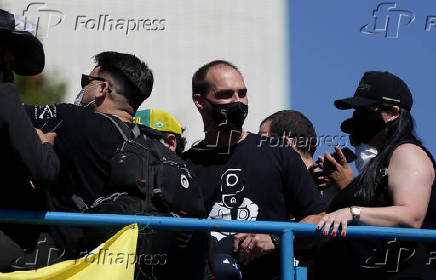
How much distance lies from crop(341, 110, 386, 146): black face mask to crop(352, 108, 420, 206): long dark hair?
0.13 m

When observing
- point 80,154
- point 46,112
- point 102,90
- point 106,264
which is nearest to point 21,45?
point 46,112

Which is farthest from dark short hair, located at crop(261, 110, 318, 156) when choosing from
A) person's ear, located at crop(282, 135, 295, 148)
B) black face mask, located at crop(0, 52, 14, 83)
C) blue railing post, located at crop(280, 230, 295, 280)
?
black face mask, located at crop(0, 52, 14, 83)

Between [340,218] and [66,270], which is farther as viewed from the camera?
[340,218]

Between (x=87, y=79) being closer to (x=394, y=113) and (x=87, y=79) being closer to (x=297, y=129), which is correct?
(x=394, y=113)

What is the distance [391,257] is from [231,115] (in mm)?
1348

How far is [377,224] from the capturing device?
12.5 feet

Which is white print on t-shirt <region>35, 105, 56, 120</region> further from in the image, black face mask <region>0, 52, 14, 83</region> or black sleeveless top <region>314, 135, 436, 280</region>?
black sleeveless top <region>314, 135, 436, 280</region>

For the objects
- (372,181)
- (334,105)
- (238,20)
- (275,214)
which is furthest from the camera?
(238,20)

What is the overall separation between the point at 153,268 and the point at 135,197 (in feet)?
1.13

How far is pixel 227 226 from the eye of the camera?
359 cm

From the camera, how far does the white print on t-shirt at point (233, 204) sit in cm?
436

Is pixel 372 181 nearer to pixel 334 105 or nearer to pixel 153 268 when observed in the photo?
pixel 334 105

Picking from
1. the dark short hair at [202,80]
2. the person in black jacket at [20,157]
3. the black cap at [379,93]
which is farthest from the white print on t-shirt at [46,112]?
the black cap at [379,93]

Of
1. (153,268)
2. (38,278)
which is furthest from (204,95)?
(38,278)
